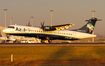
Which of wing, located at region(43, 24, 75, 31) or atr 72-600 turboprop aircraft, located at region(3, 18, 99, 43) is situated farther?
wing, located at region(43, 24, 75, 31)

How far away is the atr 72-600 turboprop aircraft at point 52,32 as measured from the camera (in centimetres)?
4275

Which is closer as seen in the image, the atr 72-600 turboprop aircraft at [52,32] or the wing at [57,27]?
the atr 72-600 turboprop aircraft at [52,32]

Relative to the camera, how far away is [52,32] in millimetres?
45812

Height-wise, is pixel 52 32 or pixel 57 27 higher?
pixel 57 27

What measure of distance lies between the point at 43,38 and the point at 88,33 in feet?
46.7

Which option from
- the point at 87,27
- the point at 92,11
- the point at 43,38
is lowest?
the point at 43,38

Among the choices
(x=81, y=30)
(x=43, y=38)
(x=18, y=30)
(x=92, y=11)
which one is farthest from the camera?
(x=92, y=11)

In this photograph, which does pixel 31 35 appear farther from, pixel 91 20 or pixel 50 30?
pixel 91 20

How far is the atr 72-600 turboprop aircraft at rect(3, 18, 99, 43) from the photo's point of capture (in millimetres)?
42750

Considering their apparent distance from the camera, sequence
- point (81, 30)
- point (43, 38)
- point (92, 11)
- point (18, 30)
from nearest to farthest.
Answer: point (18, 30) < point (43, 38) < point (81, 30) < point (92, 11)

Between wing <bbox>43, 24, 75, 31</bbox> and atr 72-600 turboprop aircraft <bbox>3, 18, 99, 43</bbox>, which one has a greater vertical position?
wing <bbox>43, 24, 75, 31</bbox>

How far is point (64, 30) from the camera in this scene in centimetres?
4741

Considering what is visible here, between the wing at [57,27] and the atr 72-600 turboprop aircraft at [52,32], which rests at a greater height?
the wing at [57,27]

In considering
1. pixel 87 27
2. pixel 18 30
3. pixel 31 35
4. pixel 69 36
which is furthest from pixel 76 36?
pixel 18 30
